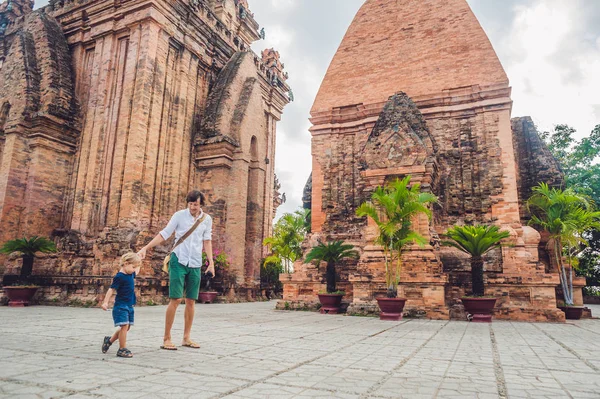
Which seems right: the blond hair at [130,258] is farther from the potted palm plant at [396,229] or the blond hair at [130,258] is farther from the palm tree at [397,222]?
the palm tree at [397,222]

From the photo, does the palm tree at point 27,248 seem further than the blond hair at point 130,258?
Yes

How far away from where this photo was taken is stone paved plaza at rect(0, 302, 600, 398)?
2834 millimetres

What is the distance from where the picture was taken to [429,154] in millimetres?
10602

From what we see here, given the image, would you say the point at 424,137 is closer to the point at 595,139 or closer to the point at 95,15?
the point at 95,15

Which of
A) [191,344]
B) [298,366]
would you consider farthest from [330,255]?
[298,366]

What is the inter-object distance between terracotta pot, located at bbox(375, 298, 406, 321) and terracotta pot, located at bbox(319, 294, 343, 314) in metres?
1.84

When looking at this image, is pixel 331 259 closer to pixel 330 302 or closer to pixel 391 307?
pixel 330 302

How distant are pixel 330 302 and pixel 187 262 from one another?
20.7ft

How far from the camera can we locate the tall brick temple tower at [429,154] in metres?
9.77

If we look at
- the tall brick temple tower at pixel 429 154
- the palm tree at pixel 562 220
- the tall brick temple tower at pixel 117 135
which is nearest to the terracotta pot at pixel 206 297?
the tall brick temple tower at pixel 117 135

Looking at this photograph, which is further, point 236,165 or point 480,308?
point 236,165

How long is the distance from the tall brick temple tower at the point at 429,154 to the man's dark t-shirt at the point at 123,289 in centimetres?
638

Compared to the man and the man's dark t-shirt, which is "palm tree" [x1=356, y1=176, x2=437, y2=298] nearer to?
the man

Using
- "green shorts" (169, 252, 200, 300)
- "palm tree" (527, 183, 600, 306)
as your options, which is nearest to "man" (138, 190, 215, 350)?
"green shorts" (169, 252, 200, 300)
